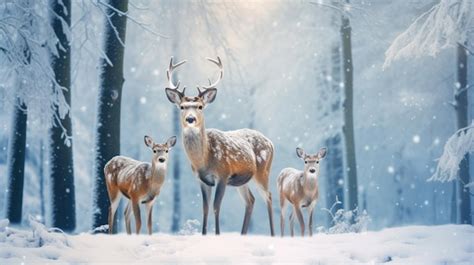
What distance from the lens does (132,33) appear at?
7.36 m

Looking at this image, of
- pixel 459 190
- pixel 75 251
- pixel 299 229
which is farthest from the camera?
pixel 459 190

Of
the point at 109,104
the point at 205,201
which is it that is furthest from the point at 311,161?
the point at 109,104

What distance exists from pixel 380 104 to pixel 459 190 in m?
1.46

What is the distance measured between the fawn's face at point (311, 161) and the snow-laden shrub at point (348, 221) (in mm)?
553

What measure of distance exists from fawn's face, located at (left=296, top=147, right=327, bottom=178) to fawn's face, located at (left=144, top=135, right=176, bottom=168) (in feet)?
4.76

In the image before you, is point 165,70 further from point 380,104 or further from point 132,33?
point 380,104

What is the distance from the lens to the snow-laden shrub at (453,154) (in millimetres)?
7051

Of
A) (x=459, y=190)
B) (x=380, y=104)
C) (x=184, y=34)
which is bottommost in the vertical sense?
(x=459, y=190)

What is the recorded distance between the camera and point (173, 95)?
6391mm

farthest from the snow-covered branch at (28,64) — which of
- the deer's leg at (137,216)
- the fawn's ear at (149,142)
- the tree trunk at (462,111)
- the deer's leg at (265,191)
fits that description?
the tree trunk at (462,111)

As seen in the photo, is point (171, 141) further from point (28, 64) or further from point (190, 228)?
point (28, 64)

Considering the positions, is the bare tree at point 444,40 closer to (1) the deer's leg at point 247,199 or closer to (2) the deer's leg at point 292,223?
(2) the deer's leg at point 292,223

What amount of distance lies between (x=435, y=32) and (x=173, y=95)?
3.16m

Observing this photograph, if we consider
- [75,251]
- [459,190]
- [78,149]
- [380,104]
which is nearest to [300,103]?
[380,104]
